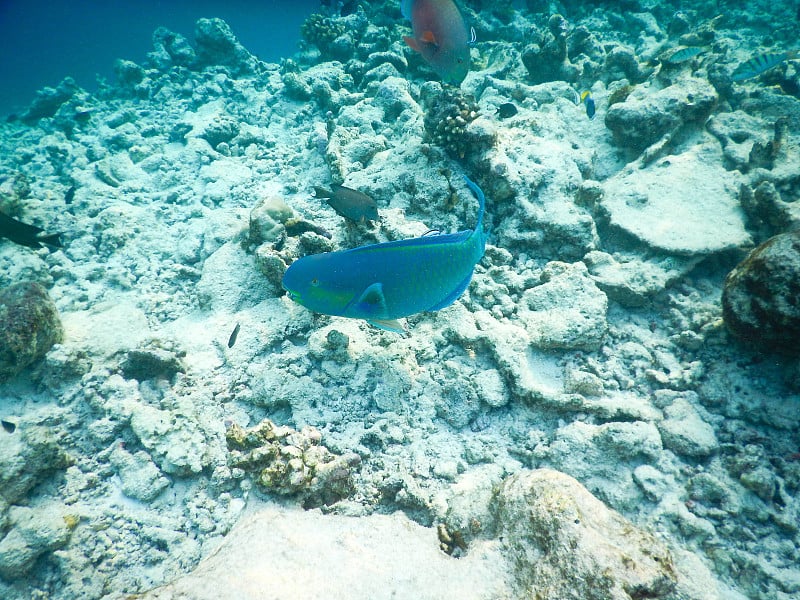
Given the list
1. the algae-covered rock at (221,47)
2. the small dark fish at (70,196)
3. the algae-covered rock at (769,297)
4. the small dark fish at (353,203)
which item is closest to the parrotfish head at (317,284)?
the small dark fish at (353,203)

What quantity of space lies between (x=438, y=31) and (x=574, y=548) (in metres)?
4.30

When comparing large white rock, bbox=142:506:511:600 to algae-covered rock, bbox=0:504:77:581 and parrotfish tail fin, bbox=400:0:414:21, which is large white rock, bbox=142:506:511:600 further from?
parrotfish tail fin, bbox=400:0:414:21

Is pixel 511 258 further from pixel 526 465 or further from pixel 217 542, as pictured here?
pixel 217 542

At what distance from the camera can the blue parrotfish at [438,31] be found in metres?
3.46

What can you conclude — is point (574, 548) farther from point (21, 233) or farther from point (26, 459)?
point (21, 233)

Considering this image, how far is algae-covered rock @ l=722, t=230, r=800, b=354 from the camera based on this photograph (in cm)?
244

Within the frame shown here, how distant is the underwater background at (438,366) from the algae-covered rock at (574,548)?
1cm

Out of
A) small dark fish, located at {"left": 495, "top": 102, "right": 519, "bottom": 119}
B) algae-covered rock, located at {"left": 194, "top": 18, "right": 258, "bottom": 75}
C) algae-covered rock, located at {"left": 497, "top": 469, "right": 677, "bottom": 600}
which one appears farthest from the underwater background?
algae-covered rock, located at {"left": 194, "top": 18, "right": 258, "bottom": 75}

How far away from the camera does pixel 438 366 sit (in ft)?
10.3

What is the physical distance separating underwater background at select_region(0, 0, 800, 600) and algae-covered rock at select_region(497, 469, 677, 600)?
0.01 meters

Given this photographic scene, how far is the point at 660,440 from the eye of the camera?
261 cm

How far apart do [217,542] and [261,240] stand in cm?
277

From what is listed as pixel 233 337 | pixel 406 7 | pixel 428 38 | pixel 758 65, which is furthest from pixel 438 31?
pixel 758 65

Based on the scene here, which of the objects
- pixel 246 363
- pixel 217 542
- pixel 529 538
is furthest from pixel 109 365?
pixel 529 538
